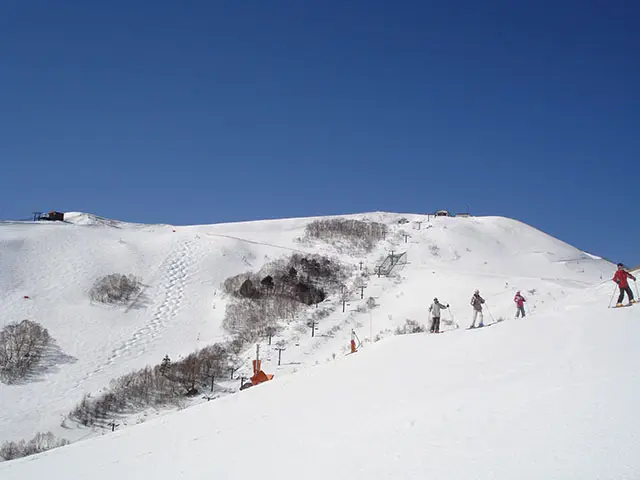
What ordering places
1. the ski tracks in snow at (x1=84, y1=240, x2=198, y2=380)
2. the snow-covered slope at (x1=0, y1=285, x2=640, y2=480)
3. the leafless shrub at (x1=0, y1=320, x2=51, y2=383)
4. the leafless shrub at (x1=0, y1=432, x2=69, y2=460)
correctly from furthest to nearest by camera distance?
the ski tracks in snow at (x1=84, y1=240, x2=198, y2=380), the leafless shrub at (x1=0, y1=320, x2=51, y2=383), the leafless shrub at (x1=0, y1=432, x2=69, y2=460), the snow-covered slope at (x1=0, y1=285, x2=640, y2=480)

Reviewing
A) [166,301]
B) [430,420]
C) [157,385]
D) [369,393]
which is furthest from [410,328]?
[430,420]

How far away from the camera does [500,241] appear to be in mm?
51750

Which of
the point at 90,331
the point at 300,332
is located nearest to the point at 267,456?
the point at 300,332

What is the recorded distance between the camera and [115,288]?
31891 millimetres

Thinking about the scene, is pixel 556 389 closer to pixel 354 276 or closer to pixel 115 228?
pixel 354 276

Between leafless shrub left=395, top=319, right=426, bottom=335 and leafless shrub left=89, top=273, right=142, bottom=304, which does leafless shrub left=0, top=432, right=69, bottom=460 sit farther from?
leafless shrub left=89, top=273, right=142, bottom=304

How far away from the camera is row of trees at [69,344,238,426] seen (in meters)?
18.8

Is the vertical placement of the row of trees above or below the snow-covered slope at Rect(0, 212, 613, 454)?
below

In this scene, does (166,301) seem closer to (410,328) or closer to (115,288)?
(115,288)

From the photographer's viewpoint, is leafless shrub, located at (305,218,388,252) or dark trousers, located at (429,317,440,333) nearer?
dark trousers, located at (429,317,440,333)

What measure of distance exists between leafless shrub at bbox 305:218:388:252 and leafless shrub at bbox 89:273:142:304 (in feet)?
59.1

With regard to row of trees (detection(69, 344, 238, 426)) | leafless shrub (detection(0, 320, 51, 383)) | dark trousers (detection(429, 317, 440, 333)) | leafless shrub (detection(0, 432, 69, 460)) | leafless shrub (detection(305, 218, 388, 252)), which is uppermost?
leafless shrub (detection(305, 218, 388, 252))

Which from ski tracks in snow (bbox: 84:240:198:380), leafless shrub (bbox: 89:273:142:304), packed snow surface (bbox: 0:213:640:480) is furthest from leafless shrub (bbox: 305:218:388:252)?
leafless shrub (bbox: 89:273:142:304)

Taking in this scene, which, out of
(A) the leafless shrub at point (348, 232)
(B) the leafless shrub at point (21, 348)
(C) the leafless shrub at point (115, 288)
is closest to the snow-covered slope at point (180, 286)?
(C) the leafless shrub at point (115, 288)
